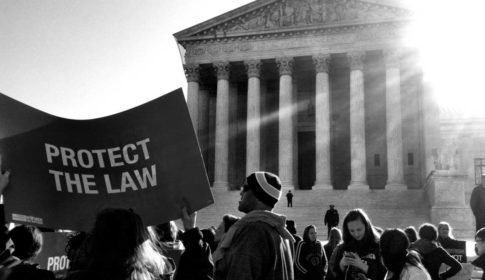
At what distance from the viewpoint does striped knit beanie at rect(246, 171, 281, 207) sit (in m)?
3.89

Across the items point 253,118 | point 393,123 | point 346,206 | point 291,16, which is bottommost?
point 346,206

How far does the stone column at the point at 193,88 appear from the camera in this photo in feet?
129

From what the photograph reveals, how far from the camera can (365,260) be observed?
17.8 feet

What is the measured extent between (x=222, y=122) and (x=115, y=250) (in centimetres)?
3566

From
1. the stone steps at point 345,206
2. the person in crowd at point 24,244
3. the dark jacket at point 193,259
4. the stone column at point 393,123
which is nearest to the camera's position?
the person in crowd at point 24,244

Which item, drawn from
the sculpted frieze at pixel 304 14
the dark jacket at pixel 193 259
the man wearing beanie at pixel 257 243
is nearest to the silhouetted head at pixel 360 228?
the dark jacket at pixel 193 259

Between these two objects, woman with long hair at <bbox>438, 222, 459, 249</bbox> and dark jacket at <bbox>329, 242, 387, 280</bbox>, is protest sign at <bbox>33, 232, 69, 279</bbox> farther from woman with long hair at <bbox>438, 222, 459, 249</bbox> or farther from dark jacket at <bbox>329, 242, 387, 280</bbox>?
woman with long hair at <bbox>438, 222, 459, 249</bbox>

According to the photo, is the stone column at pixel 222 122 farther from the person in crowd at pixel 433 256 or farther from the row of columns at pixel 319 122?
the person in crowd at pixel 433 256

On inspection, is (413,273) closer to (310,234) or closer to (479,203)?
(310,234)

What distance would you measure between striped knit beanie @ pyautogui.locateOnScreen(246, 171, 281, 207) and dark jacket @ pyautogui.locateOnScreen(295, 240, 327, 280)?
537 centimetres

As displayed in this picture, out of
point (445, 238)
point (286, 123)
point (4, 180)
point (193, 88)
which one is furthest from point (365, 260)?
point (193, 88)

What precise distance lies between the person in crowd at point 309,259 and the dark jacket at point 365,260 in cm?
323

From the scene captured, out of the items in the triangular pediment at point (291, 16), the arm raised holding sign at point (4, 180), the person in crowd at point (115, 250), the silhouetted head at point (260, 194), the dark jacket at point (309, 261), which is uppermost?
the triangular pediment at point (291, 16)

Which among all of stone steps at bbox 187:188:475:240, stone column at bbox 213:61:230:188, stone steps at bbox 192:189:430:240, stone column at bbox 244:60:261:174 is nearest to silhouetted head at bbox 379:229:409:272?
stone steps at bbox 187:188:475:240
